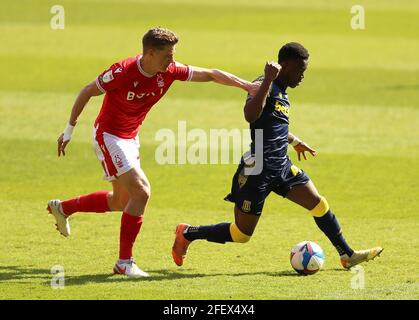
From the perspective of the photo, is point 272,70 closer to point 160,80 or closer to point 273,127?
point 273,127

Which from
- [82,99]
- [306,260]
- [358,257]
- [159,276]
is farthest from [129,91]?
[358,257]

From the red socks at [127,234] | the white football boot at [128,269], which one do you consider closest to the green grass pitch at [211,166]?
the white football boot at [128,269]

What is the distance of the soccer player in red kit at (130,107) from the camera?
9398 mm

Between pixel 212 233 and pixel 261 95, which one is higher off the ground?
pixel 261 95

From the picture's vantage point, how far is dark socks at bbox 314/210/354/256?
978 cm

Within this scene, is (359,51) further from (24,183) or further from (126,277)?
(126,277)

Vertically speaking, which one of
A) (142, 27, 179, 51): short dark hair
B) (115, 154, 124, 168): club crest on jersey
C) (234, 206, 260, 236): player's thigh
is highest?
(142, 27, 179, 51): short dark hair

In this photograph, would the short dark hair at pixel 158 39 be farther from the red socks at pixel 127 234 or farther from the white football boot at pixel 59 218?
the white football boot at pixel 59 218

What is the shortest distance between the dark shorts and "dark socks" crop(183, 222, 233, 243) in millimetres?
339

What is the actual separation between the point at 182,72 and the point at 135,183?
3.93 feet

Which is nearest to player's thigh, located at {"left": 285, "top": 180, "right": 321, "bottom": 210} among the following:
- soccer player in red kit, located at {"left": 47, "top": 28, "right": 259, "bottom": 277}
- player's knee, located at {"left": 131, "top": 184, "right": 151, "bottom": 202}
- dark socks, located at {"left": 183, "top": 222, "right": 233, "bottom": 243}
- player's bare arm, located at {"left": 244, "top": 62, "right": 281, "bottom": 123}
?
dark socks, located at {"left": 183, "top": 222, "right": 233, "bottom": 243}

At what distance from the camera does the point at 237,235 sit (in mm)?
9742

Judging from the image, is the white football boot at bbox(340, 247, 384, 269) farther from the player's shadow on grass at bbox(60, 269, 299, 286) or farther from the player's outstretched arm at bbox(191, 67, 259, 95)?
the player's outstretched arm at bbox(191, 67, 259, 95)
